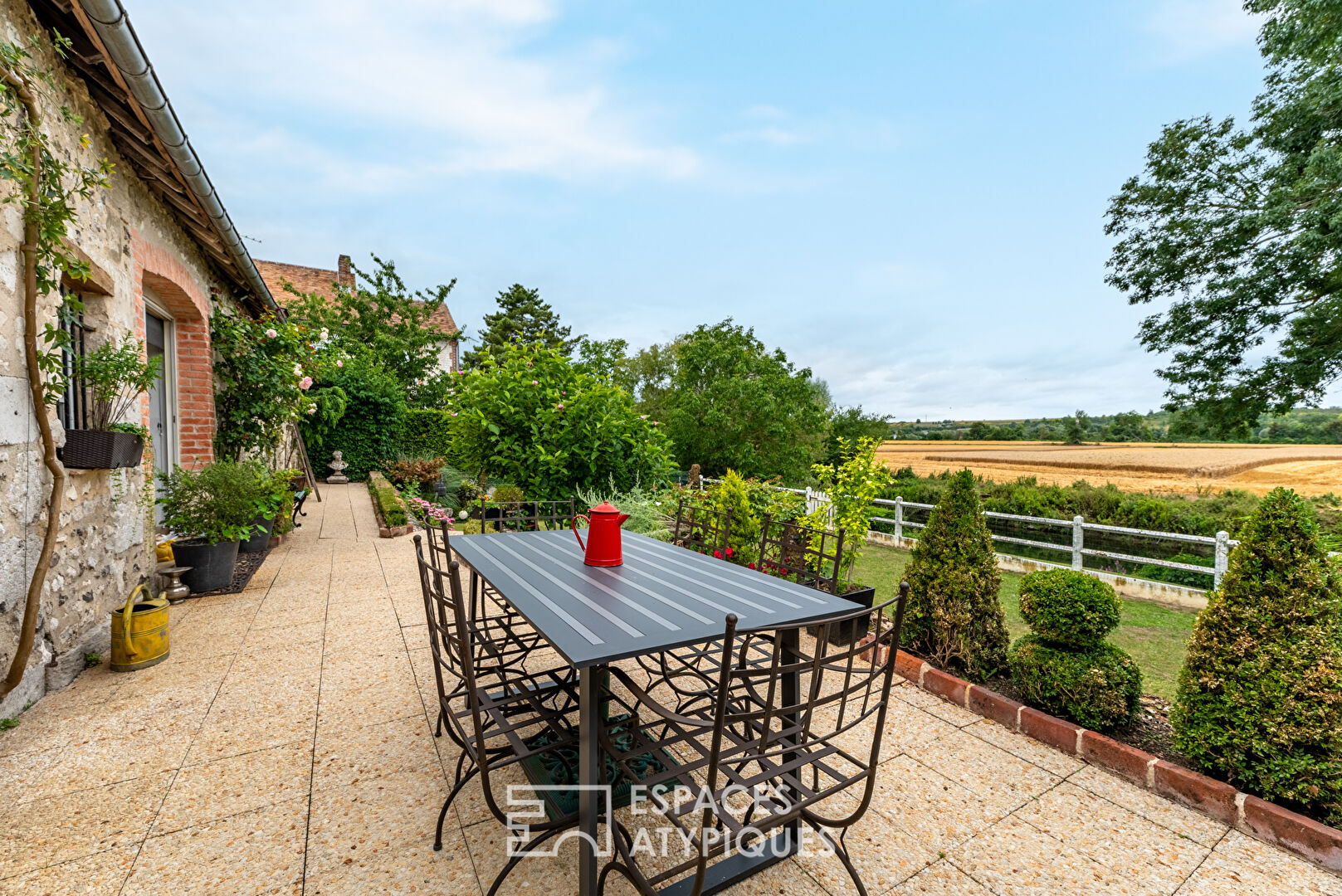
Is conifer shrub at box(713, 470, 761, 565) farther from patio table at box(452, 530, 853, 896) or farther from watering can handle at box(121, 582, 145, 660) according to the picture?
watering can handle at box(121, 582, 145, 660)

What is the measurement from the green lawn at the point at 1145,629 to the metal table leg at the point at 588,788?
267 centimetres

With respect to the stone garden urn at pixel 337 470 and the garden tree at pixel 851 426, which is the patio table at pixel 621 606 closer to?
the stone garden urn at pixel 337 470

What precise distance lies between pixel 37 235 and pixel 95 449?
108 cm

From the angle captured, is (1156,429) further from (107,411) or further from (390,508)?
(107,411)

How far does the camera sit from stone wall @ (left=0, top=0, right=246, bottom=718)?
2.41 metres

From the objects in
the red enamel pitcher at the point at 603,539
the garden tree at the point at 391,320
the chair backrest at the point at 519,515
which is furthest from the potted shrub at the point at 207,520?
the garden tree at the point at 391,320

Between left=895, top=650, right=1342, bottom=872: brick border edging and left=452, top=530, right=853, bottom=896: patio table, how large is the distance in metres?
1.33

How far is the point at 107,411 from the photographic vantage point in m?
3.16

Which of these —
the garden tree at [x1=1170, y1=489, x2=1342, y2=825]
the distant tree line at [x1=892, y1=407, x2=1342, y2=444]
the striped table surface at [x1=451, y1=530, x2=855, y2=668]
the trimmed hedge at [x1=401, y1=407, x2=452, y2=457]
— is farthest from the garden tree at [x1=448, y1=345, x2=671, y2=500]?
the distant tree line at [x1=892, y1=407, x2=1342, y2=444]

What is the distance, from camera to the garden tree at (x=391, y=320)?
1590 cm

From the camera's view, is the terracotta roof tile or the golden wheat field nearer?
the golden wheat field

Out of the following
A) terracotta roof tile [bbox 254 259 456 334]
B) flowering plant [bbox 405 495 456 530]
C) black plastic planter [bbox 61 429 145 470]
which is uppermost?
terracotta roof tile [bbox 254 259 456 334]

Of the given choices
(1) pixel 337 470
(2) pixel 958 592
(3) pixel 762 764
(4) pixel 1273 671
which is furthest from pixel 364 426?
(4) pixel 1273 671

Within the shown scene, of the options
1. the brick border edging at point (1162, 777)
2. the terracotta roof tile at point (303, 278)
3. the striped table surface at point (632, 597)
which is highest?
the terracotta roof tile at point (303, 278)
